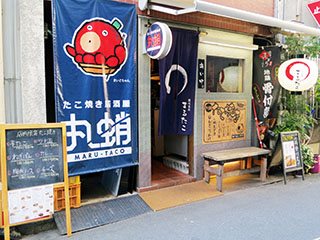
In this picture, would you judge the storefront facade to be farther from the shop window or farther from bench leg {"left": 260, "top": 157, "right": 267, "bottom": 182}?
bench leg {"left": 260, "top": 157, "right": 267, "bottom": 182}

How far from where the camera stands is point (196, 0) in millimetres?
4902

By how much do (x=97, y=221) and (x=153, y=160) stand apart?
372 centimetres

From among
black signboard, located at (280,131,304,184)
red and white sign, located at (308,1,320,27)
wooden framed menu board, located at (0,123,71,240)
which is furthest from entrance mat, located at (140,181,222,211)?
red and white sign, located at (308,1,320,27)

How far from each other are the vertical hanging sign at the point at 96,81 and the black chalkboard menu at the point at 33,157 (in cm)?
67

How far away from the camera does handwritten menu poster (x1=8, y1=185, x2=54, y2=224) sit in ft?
12.6

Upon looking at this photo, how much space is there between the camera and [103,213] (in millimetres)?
4898

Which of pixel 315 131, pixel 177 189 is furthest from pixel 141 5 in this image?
pixel 315 131

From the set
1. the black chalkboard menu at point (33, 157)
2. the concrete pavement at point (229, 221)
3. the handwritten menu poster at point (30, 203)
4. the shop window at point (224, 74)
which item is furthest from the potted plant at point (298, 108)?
the handwritten menu poster at point (30, 203)

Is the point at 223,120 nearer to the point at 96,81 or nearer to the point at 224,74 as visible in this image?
the point at 224,74

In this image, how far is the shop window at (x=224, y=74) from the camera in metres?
6.98

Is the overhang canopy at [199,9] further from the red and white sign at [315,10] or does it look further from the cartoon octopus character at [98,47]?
the red and white sign at [315,10]

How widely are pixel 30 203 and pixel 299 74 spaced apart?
6.34 m

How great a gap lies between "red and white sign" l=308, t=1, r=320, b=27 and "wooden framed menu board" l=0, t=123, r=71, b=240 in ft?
27.0

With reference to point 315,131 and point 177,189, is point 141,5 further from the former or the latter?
point 315,131
